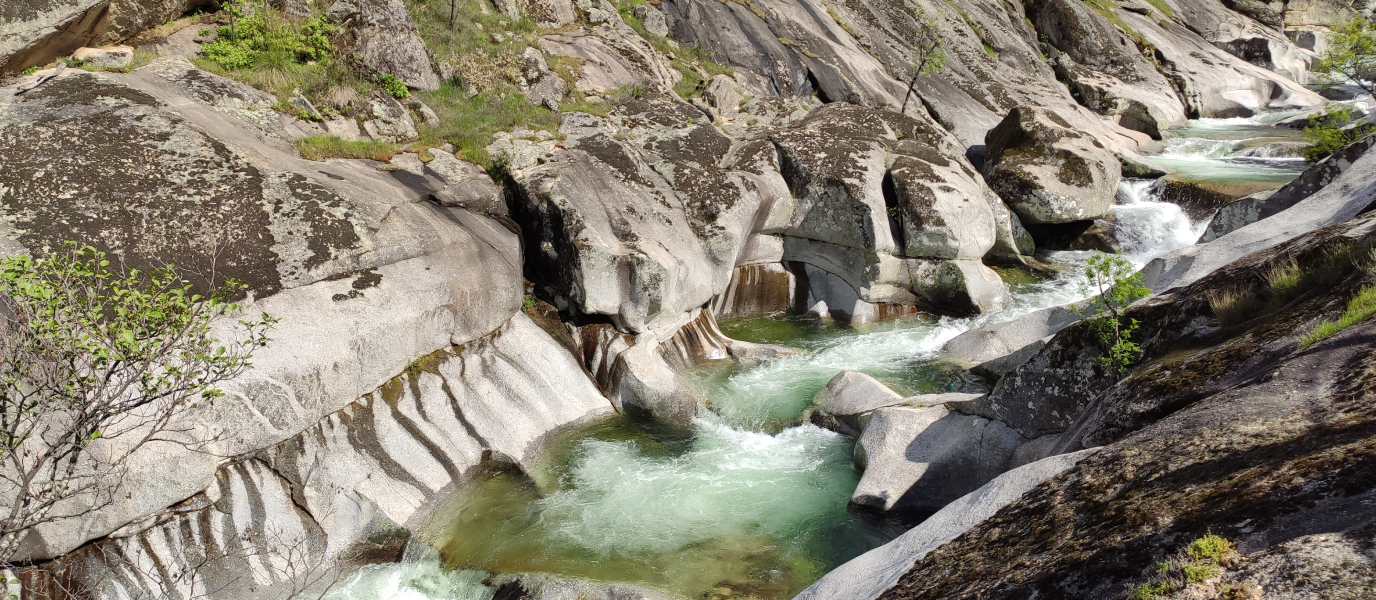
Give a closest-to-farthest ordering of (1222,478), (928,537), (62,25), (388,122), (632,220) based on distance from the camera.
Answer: (1222,478) → (928,537) → (62,25) → (632,220) → (388,122)

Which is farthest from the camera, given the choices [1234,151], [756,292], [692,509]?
[1234,151]

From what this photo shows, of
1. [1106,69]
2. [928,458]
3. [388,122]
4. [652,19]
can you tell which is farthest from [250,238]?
[1106,69]

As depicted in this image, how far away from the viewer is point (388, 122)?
63.3 feet

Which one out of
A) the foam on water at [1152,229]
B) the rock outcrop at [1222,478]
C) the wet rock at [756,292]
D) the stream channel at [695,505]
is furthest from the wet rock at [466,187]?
the foam on water at [1152,229]

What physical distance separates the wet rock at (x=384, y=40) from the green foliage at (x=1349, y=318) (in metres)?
21.2

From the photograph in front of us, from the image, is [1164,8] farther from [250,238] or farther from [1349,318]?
[250,238]

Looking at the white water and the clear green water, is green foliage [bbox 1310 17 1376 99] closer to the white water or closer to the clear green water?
the white water

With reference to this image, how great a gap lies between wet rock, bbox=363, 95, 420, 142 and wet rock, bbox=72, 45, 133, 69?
5.14m

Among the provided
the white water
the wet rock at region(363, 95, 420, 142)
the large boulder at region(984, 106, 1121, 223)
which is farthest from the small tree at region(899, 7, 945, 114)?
the wet rock at region(363, 95, 420, 142)

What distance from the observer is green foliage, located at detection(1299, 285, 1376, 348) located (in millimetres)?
7020

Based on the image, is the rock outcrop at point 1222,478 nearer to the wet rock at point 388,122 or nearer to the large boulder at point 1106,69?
the wet rock at point 388,122

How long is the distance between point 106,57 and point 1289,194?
2686cm

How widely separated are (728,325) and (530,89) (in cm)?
988

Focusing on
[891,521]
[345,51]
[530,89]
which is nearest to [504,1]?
[530,89]
